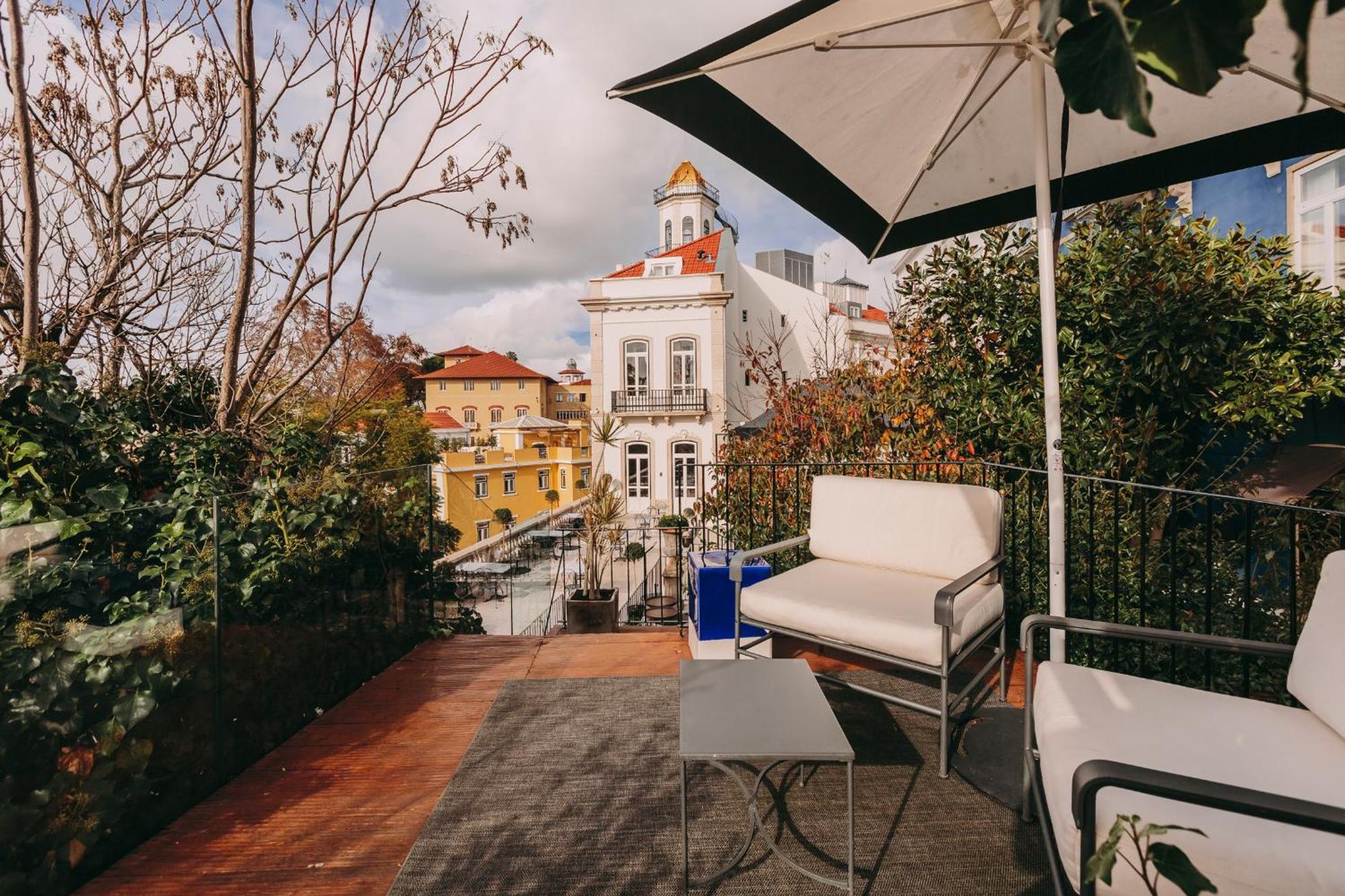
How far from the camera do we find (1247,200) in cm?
551

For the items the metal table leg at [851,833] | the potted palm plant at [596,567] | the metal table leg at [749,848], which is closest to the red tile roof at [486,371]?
the potted palm plant at [596,567]

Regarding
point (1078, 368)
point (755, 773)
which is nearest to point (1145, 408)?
point (1078, 368)

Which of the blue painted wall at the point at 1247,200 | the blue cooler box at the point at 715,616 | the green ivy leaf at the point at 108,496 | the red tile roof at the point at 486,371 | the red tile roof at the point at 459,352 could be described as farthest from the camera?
the red tile roof at the point at 459,352

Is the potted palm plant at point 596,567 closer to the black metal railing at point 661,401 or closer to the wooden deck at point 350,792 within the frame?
the wooden deck at point 350,792

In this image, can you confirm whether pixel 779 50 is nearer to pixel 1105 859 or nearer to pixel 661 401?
pixel 1105 859

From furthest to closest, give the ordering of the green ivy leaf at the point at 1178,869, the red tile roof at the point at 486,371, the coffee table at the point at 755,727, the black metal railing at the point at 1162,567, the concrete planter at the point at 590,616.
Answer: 1. the red tile roof at the point at 486,371
2. the concrete planter at the point at 590,616
3. the black metal railing at the point at 1162,567
4. the coffee table at the point at 755,727
5. the green ivy leaf at the point at 1178,869

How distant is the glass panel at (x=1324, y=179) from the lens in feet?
15.3

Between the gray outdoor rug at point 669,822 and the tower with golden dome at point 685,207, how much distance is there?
24.6 meters

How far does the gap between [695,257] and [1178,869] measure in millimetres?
19012

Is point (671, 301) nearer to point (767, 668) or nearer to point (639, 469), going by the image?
point (639, 469)

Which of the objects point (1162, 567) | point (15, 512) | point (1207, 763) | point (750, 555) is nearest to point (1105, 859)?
point (1207, 763)

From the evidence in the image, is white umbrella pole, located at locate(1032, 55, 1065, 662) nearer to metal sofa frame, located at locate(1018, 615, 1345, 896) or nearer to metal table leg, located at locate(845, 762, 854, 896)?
metal sofa frame, located at locate(1018, 615, 1345, 896)

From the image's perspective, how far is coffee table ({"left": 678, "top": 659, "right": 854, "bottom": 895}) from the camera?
148cm

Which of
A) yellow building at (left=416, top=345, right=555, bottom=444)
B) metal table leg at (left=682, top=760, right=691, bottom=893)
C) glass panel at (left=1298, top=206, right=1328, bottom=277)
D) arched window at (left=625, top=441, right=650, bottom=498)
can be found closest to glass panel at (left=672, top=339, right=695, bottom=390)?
arched window at (left=625, top=441, right=650, bottom=498)
